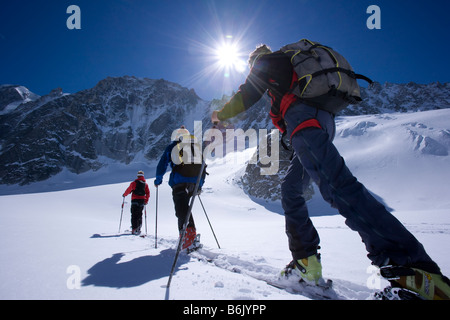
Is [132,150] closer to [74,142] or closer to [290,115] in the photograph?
[74,142]

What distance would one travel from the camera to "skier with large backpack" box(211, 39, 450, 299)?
1.32 meters

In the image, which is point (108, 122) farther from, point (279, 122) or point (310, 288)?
point (310, 288)

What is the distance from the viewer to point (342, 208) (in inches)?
60.8

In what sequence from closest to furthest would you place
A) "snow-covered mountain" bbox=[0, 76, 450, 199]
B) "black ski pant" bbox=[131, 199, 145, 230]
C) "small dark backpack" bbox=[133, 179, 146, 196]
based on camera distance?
"black ski pant" bbox=[131, 199, 145, 230], "small dark backpack" bbox=[133, 179, 146, 196], "snow-covered mountain" bbox=[0, 76, 450, 199]

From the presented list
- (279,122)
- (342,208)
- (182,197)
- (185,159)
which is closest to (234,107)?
(279,122)

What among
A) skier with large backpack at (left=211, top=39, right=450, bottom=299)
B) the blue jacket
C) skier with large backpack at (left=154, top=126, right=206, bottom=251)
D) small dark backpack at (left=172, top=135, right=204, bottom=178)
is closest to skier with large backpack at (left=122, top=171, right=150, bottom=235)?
the blue jacket

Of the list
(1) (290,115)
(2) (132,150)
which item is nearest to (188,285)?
(1) (290,115)

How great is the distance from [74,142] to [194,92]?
67686 millimetres

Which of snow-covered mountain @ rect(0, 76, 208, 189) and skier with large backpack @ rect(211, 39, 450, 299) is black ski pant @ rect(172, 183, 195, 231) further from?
snow-covered mountain @ rect(0, 76, 208, 189)

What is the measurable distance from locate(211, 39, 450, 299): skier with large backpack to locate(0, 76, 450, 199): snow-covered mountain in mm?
79029

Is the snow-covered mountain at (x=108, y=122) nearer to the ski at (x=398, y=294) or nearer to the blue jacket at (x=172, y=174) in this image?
the blue jacket at (x=172, y=174)

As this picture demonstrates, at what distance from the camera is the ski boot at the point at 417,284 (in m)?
1.21

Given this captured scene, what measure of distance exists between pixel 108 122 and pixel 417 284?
4943 inches

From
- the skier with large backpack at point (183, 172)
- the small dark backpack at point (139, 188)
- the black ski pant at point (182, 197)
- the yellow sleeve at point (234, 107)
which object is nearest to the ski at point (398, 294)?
the yellow sleeve at point (234, 107)
